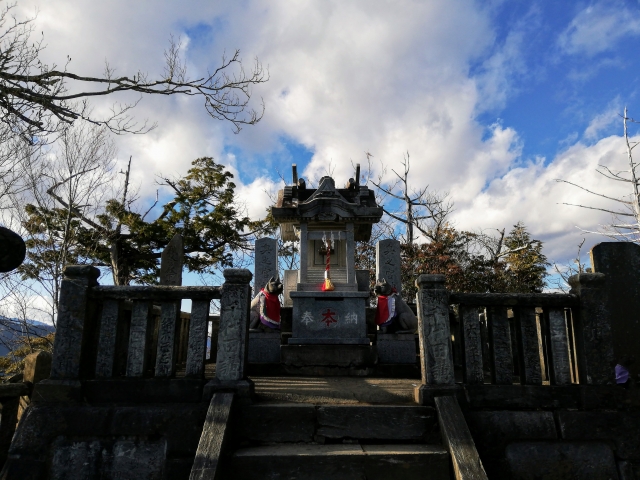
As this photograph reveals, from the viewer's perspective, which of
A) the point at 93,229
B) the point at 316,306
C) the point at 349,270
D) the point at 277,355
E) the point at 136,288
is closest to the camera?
the point at 136,288

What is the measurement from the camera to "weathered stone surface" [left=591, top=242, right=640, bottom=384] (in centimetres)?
516

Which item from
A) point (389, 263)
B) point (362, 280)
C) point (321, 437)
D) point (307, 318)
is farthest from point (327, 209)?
point (321, 437)

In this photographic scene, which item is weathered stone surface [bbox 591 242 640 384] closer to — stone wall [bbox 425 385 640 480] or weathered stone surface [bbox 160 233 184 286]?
stone wall [bbox 425 385 640 480]

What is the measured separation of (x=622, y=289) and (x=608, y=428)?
6.00ft

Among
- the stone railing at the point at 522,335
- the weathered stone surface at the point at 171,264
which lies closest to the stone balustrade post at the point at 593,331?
the stone railing at the point at 522,335

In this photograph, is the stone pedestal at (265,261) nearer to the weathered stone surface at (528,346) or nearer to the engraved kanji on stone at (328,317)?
the engraved kanji on stone at (328,317)

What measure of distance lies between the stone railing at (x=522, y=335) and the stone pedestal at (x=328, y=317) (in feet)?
10.4

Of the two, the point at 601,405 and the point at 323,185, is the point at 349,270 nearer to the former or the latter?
the point at 323,185

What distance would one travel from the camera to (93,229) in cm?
1588

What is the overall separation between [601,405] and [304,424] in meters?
3.16

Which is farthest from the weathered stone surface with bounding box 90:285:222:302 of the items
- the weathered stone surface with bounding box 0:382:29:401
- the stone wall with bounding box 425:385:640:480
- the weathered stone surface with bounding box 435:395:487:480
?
the stone wall with bounding box 425:385:640:480

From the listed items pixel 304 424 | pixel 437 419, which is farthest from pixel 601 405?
pixel 304 424

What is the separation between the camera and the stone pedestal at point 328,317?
769 cm

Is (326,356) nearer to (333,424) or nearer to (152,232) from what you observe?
(333,424)
